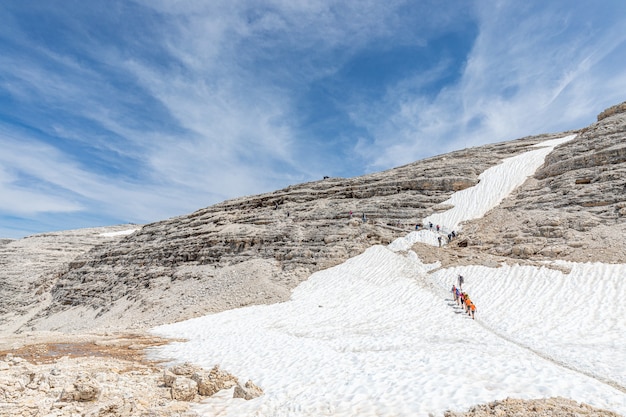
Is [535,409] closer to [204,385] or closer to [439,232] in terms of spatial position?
[204,385]

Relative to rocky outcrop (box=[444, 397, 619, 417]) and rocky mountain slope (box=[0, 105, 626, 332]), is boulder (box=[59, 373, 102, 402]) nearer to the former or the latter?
rocky outcrop (box=[444, 397, 619, 417])

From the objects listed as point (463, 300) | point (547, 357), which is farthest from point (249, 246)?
point (547, 357)

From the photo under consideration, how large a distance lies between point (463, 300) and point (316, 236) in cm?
1631

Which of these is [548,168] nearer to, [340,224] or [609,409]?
[340,224]

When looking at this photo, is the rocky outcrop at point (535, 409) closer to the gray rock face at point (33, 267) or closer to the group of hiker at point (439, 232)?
the group of hiker at point (439, 232)

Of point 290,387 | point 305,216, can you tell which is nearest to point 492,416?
point 290,387

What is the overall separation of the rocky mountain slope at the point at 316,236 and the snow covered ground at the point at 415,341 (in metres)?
2.42

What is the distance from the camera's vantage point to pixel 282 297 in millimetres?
24016

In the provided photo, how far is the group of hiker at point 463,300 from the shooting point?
16039mm

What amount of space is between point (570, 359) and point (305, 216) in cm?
2723

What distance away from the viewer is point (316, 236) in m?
32.0

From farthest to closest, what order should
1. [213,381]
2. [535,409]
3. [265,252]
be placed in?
1. [265,252]
2. [213,381]
3. [535,409]

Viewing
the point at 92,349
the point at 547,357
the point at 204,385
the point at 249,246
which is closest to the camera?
the point at 204,385

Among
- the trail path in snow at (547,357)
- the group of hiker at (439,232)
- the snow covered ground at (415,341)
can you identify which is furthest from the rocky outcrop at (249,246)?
the trail path in snow at (547,357)
